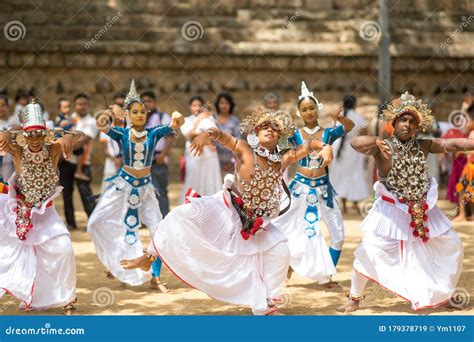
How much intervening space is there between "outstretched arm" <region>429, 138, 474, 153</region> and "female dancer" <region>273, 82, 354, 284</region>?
1.48 metres

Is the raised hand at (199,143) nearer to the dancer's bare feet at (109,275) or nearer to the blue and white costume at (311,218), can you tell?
the blue and white costume at (311,218)

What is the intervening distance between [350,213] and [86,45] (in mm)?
6910

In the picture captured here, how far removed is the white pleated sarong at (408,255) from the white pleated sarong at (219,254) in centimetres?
75

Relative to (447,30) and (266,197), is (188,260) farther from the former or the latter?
(447,30)

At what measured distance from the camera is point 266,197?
778 centimetres

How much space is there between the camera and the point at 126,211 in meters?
9.40

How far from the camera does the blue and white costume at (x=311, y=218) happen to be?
927cm

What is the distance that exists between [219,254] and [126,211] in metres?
1.86

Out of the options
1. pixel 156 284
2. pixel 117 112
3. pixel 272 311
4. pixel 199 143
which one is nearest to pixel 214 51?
pixel 117 112

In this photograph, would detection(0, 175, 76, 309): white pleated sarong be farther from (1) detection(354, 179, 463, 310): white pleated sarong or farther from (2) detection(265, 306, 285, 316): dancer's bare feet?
(1) detection(354, 179, 463, 310): white pleated sarong

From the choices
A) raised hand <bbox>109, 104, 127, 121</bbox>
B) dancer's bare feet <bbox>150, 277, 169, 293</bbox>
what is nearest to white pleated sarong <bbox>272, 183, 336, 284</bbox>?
dancer's bare feet <bbox>150, 277, 169, 293</bbox>

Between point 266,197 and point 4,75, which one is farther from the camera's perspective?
point 4,75

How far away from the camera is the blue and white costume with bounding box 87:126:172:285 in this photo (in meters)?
9.35

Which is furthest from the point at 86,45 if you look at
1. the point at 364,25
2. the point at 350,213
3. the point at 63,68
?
the point at 350,213
